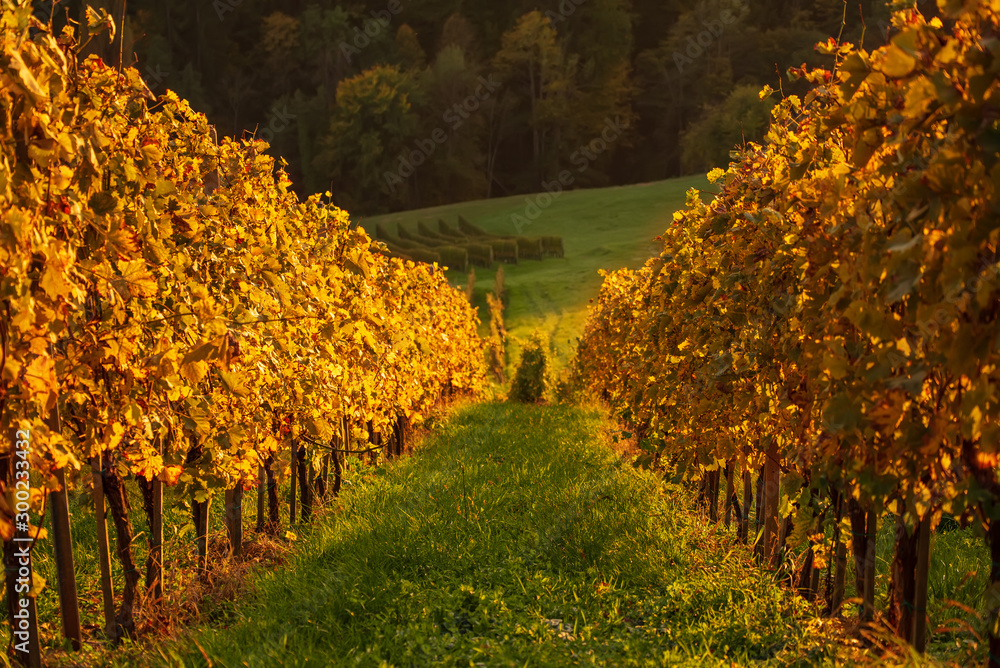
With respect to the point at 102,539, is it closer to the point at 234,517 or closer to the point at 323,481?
the point at 234,517

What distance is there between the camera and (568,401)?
742 inches

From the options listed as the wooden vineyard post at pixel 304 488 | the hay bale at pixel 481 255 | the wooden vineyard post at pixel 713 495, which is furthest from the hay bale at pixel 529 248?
the wooden vineyard post at pixel 304 488

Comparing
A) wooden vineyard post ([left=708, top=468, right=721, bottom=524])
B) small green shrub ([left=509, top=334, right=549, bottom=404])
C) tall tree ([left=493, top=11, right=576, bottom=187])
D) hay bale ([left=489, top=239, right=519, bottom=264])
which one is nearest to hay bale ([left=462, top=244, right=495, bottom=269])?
hay bale ([left=489, top=239, right=519, bottom=264])

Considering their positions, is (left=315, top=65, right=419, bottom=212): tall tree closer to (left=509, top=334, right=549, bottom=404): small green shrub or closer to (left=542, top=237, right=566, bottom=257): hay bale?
(left=542, top=237, right=566, bottom=257): hay bale

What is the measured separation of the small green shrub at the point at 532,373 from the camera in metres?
19.1

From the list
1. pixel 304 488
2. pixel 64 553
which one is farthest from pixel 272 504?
pixel 64 553

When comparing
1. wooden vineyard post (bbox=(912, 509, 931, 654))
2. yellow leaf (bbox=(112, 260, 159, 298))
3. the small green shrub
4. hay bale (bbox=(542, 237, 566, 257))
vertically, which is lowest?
the small green shrub

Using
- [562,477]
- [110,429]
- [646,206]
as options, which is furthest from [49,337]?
[646,206]

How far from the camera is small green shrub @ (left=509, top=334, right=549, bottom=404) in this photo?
19.1 m

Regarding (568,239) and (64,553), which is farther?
(568,239)

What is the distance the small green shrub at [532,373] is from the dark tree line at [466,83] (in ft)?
140

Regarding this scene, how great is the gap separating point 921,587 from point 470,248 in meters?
37.1

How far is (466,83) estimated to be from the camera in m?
64.4

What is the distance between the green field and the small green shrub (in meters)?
2.39
